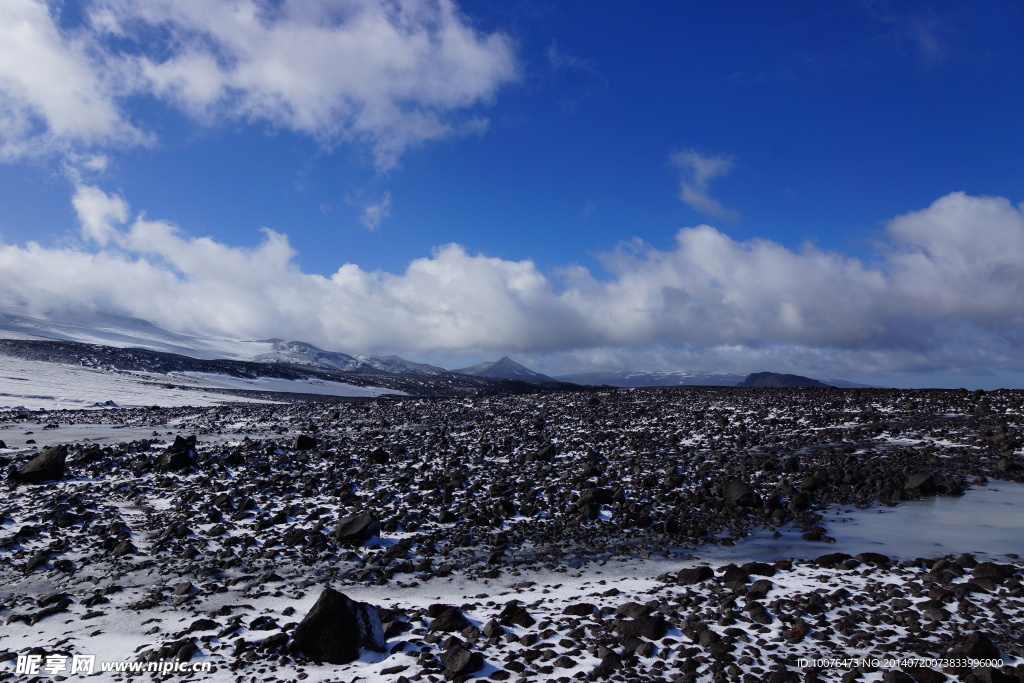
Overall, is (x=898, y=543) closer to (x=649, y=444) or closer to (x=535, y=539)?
(x=535, y=539)

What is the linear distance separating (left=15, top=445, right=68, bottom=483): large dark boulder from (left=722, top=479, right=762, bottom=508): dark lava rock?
22.7 m

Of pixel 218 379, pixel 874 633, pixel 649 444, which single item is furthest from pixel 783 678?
pixel 218 379

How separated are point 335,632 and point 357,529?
17.6 feet

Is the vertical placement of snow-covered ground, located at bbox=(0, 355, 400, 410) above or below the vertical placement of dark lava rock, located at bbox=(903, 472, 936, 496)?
below

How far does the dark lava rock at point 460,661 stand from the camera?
757cm

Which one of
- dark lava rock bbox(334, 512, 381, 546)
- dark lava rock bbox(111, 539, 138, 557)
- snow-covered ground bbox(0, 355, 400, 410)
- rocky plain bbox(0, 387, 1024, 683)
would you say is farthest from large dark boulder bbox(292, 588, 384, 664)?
snow-covered ground bbox(0, 355, 400, 410)

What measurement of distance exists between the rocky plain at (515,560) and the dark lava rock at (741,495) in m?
0.11

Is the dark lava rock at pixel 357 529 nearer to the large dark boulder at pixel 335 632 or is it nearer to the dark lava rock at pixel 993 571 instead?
the large dark boulder at pixel 335 632

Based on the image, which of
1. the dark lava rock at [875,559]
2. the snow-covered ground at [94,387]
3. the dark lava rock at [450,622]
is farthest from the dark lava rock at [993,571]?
the snow-covered ground at [94,387]

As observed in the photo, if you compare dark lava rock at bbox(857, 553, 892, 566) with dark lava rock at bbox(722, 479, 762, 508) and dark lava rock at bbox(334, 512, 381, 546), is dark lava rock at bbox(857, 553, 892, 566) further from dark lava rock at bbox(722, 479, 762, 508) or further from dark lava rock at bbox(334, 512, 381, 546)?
dark lava rock at bbox(334, 512, 381, 546)

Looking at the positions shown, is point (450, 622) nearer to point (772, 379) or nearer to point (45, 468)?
point (45, 468)

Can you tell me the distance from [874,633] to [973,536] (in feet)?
22.8

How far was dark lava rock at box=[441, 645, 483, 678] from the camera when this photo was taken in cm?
757

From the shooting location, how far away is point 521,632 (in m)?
8.83
